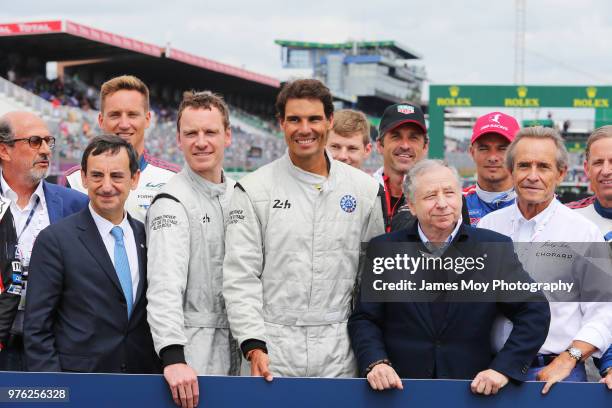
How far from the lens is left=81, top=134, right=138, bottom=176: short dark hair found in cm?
327

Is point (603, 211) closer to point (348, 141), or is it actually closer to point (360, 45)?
point (348, 141)

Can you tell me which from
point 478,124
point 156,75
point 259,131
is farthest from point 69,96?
point 478,124

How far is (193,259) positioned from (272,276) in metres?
0.36

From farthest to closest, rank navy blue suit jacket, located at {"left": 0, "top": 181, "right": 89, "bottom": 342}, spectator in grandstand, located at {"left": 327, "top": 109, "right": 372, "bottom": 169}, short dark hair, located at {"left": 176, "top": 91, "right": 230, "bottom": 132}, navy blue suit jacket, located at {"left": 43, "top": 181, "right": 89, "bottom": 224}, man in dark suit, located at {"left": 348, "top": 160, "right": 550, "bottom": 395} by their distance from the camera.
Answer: spectator in grandstand, located at {"left": 327, "top": 109, "right": 372, "bottom": 169} < navy blue suit jacket, located at {"left": 43, "top": 181, "right": 89, "bottom": 224} < short dark hair, located at {"left": 176, "top": 91, "right": 230, "bottom": 132} < navy blue suit jacket, located at {"left": 0, "top": 181, "right": 89, "bottom": 342} < man in dark suit, located at {"left": 348, "top": 160, "right": 550, "bottom": 395}

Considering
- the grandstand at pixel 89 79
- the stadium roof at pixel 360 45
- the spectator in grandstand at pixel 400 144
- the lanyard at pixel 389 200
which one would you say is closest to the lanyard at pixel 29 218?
the lanyard at pixel 389 200

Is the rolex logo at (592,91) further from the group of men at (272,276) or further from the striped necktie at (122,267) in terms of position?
the striped necktie at (122,267)

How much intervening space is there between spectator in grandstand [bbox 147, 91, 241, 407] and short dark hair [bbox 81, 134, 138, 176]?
0.64 feet

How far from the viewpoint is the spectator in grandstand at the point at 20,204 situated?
3.38 meters

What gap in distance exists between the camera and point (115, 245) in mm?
3238

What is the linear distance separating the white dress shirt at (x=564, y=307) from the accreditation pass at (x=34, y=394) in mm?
1758

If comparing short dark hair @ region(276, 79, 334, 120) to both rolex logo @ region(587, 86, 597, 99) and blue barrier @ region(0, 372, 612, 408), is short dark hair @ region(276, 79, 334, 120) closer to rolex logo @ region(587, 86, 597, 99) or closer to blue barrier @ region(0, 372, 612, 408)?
blue barrier @ region(0, 372, 612, 408)

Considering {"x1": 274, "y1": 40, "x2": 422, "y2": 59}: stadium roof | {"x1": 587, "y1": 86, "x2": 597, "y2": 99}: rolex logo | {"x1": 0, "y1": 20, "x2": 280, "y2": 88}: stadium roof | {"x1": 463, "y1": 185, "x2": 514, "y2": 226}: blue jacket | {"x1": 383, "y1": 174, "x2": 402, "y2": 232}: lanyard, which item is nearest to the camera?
{"x1": 383, "y1": 174, "x2": 402, "y2": 232}: lanyard

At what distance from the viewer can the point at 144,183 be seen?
4344mm

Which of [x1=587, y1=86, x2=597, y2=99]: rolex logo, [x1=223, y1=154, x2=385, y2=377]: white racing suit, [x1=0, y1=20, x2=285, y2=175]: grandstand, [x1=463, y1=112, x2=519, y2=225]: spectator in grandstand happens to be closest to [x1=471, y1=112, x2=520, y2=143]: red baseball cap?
[x1=463, y1=112, x2=519, y2=225]: spectator in grandstand
